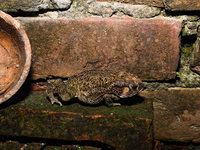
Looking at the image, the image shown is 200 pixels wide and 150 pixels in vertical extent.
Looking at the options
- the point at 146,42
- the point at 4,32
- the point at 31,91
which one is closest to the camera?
the point at 4,32

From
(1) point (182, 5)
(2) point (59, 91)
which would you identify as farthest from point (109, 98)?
(1) point (182, 5)

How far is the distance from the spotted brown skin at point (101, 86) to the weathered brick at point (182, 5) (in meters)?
0.76

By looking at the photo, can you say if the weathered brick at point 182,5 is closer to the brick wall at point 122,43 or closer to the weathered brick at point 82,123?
the brick wall at point 122,43

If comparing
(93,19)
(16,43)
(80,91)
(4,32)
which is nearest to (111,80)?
(80,91)

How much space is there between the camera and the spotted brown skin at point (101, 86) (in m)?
1.66

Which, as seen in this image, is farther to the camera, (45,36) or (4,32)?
(45,36)

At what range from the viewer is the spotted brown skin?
65.2 inches

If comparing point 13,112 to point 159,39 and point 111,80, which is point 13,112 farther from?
point 159,39

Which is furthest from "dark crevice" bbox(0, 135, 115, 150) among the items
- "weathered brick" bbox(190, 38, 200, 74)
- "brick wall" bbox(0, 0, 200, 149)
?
"weathered brick" bbox(190, 38, 200, 74)

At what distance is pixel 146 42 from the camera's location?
179 cm

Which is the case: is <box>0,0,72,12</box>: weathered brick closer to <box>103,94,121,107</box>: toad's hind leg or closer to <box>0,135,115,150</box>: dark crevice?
<box>103,94,121,107</box>: toad's hind leg

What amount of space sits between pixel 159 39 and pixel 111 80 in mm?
651

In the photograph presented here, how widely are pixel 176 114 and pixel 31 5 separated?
6.54 ft

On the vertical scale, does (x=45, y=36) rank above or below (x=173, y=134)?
above
